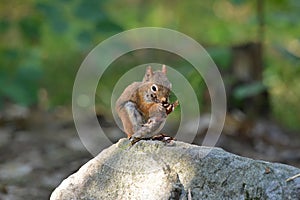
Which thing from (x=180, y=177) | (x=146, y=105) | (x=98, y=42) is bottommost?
(x=180, y=177)

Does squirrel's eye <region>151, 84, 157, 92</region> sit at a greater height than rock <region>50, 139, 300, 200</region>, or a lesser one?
greater

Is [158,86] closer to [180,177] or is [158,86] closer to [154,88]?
Answer: [154,88]

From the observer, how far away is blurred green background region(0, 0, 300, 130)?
4473 millimetres

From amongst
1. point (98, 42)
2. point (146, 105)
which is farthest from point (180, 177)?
point (98, 42)

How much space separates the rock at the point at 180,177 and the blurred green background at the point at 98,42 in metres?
1.77

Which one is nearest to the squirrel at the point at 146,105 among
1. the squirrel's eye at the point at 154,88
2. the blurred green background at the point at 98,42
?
the squirrel's eye at the point at 154,88

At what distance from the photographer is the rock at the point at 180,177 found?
219 centimetres

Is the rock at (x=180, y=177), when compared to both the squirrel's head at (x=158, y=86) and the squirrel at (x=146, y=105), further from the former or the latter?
the squirrel's head at (x=158, y=86)

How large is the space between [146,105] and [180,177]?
9.4 inches

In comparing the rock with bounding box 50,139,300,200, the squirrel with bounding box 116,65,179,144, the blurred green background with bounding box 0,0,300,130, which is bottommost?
the rock with bounding box 50,139,300,200

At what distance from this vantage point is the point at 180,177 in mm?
2197

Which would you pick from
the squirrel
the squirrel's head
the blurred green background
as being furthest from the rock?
the blurred green background

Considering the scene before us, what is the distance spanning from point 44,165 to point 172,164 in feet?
6.64

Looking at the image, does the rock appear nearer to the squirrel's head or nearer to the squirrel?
the squirrel
